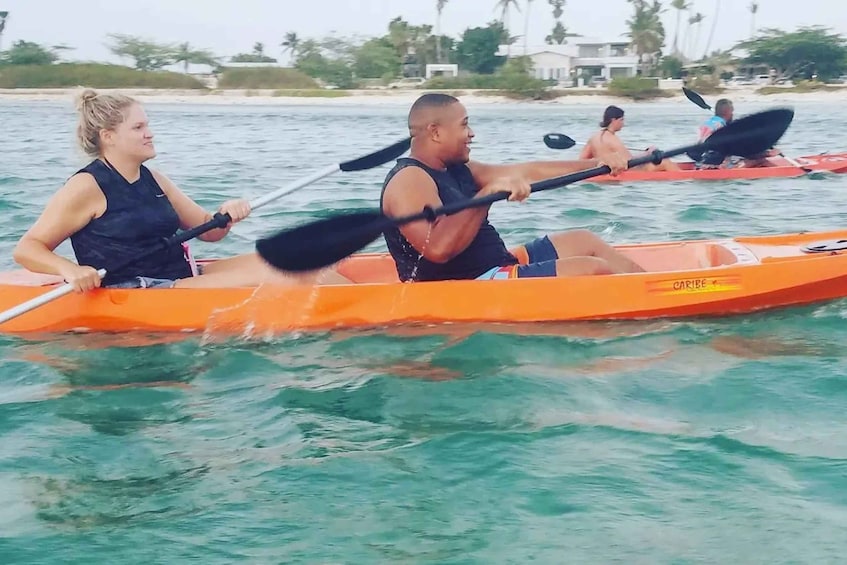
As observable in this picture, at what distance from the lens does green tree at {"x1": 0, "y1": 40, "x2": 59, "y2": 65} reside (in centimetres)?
7300

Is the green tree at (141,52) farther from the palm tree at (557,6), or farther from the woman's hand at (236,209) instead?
the woman's hand at (236,209)

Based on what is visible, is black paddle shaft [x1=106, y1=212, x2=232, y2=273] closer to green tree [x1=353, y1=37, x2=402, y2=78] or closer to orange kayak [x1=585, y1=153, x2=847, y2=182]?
orange kayak [x1=585, y1=153, x2=847, y2=182]

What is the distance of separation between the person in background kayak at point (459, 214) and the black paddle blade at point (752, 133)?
83 cm

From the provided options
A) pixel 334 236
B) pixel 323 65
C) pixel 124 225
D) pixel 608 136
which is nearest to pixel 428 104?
pixel 334 236

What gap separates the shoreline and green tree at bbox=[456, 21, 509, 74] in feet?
54.9

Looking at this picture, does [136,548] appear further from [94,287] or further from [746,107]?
[746,107]

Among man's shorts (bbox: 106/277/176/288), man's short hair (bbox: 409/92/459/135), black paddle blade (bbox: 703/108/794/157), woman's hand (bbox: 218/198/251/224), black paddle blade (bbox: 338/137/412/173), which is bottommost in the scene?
man's shorts (bbox: 106/277/176/288)

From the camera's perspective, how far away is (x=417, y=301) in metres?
6.34

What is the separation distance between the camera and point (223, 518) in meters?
4.00

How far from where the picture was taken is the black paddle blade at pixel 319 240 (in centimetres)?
603

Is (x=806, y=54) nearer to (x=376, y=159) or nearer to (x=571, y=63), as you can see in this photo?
(x=571, y=63)

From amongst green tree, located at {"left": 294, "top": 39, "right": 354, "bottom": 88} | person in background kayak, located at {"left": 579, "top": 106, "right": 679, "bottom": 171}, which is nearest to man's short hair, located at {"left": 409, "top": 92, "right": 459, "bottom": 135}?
person in background kayak, located at {"left": 579, "top": 106, "right": 679, "bottom": 171}

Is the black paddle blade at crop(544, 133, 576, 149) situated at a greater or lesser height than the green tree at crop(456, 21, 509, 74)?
lesser

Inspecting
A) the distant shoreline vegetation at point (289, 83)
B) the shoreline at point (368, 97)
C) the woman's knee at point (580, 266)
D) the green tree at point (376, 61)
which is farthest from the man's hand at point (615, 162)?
the green tree at point (376, 61)
